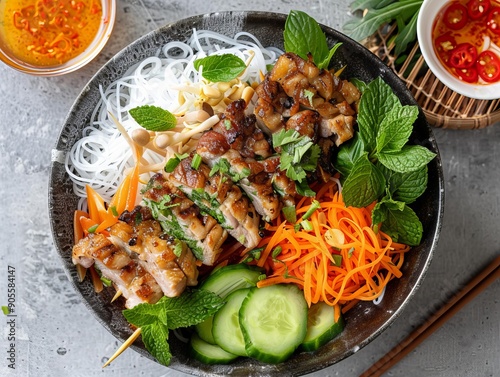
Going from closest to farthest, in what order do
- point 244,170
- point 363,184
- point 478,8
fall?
1. point 244,170
2. point 363,184
3. point 478,8

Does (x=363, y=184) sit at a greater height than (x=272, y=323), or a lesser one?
greater

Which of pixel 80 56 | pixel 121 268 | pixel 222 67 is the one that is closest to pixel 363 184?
pixel 222 67

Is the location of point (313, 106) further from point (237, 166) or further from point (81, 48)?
point (81, 48)

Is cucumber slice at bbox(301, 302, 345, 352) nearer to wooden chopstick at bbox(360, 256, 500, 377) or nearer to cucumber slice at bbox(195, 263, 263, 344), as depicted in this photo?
cucumber slice at bbox(195, 263, 263, 344)

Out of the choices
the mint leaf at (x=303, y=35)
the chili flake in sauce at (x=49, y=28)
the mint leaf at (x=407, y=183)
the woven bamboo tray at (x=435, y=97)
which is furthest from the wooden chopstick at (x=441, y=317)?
the chili flake in sauce at (x=49, y=28)

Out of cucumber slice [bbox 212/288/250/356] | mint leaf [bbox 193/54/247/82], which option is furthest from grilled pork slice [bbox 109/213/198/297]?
mint leaf [bbox 193/54/247/82]

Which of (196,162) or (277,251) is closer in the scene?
(196,162)

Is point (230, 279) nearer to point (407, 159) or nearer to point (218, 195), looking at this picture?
point (218, 195)
